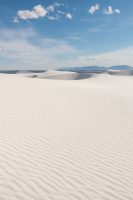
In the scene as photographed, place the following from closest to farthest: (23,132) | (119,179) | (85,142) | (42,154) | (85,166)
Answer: (119,179) < (85,166) < (42,154) < (85,142) < (23,132)

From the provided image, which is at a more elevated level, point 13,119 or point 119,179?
point 13,119

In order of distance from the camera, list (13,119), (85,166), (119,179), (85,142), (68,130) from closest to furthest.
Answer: (119,179) → (85,166) → (85,142) → (68,130) → (13,119)

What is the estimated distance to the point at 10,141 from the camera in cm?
663

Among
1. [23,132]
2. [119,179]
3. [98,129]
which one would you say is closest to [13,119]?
[23,132]

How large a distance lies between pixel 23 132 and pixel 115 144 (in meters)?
2.82

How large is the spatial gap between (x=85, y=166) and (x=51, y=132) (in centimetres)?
260

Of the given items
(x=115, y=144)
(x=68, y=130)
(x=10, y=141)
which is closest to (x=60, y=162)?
(x=10, y=141)

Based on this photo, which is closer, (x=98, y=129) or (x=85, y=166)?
(x=85, y=166)

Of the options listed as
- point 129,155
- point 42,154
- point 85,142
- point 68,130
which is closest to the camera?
point 42,154

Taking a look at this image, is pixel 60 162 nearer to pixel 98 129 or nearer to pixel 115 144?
pixel 115 144

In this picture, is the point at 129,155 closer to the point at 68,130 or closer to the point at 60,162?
the point at 60,162

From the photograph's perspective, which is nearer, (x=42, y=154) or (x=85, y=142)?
(x=42, y=154)

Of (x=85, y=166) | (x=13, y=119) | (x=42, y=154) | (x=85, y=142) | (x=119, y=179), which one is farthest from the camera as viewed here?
(x=13, y=119)

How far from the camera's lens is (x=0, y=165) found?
5.09 metres
